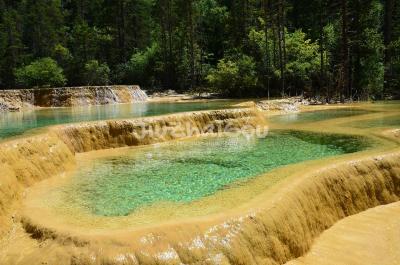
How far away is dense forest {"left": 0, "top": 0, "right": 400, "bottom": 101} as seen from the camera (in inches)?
1288

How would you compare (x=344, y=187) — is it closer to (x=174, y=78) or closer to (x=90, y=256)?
(x=90, y=256)

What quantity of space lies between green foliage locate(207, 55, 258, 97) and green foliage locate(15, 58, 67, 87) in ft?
45.6

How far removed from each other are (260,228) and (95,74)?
3671 centimetres

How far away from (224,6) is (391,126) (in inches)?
1341

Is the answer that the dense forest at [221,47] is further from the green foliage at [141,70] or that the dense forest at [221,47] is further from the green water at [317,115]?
the green water at [317,115]

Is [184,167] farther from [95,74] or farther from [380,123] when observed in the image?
[95,74]

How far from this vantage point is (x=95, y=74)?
41.8m

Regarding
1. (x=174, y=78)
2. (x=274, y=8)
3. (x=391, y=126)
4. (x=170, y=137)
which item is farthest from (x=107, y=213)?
(x=174, y=78)

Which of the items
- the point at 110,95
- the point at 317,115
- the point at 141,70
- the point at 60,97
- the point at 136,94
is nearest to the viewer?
the point at 317,115

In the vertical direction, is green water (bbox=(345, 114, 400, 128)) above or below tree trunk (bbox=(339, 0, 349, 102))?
below

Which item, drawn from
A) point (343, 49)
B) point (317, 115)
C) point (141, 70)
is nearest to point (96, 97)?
point (141, 70)

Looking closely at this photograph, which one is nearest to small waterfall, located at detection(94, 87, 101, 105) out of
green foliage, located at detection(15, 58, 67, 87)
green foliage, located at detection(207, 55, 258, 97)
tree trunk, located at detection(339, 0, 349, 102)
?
green foliage, located at detection(15, 58, 67, 87)

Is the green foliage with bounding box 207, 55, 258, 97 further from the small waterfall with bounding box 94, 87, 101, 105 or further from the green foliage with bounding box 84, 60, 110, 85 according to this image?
the green foliage with bounding box 84, 60, 110, 85

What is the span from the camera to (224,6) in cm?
4750
